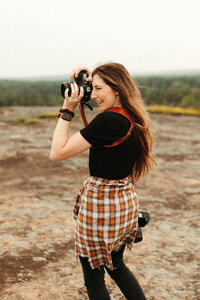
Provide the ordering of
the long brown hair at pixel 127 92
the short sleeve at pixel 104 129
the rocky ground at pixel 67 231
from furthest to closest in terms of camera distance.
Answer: the rocky ground at pixel 67 231 < the long brown hair at pixel 127 92 < the short sleeve at pixel 104 129

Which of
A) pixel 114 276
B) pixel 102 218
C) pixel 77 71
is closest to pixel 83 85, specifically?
pixel 77 71

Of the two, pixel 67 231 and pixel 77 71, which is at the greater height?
pixel 77 71

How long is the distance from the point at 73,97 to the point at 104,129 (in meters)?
0.27

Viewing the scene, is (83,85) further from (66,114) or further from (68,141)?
(68,141)

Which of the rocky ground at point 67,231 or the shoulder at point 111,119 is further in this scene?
the rocky ground at point 67,231

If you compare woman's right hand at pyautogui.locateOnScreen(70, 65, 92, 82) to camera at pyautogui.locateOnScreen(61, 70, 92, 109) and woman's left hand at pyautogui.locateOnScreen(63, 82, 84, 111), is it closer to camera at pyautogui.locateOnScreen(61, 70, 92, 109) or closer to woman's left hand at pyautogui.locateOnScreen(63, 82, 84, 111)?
camera at pyautogui.locateOnScreen(61, 70, 92, 109)

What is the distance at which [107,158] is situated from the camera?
5.86 ft

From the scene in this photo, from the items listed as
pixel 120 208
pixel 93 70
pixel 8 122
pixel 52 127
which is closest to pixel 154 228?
pixel 120 208

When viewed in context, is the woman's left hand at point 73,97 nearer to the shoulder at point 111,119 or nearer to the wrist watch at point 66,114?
the wrist watch at point 66,114

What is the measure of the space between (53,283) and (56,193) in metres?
2.59

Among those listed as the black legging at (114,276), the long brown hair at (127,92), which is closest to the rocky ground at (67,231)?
the long brown hair at (127,92)

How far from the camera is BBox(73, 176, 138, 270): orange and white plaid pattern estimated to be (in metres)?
1.79

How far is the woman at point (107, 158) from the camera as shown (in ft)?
5.76

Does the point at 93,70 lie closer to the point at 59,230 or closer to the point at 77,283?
the point at 77,283
